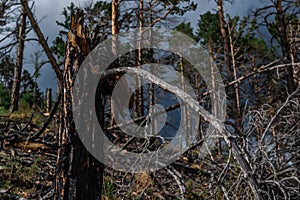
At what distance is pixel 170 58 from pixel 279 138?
Answer: 10378mm

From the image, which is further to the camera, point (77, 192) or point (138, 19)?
point (138, 19)

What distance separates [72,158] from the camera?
74.5 inches

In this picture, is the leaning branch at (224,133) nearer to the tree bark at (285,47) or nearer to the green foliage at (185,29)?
the tree bark at (285,47)

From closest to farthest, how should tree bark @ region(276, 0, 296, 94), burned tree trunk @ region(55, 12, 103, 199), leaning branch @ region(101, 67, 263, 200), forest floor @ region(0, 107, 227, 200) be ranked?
leaning branch @ region(101, 67, 263, 200), burned tree trunk @ region(55, 12, 103, 199), forest floor @ region(0, 107, 227, 200), tree bark @ region(276, 0, 296, 94)

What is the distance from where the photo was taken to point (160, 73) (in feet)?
35.8

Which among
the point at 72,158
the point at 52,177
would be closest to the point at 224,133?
the point at 72,158

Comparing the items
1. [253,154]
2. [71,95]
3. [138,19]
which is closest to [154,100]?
[138,19]

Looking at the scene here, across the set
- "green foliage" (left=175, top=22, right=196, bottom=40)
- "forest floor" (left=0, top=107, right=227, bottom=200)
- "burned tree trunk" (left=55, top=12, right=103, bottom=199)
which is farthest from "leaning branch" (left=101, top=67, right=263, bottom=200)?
"green foliage" (left=175, top=22, right=196, bottom=40)

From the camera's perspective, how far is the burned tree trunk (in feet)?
6.10

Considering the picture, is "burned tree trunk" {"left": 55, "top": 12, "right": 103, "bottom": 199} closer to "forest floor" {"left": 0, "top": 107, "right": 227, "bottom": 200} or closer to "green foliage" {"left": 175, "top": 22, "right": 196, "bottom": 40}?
"forest floor" {"left": 0, "top": 107, "right": 227, "bottom": 200}

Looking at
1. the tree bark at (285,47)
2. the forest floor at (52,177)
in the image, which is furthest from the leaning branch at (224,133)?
the tree bark at (285,47)

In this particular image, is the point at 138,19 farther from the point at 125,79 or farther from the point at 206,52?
the point at 125,79

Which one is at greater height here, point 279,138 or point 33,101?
point 33,101

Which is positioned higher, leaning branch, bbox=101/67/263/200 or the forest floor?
leaning branch, bbox=101/67/263/200
